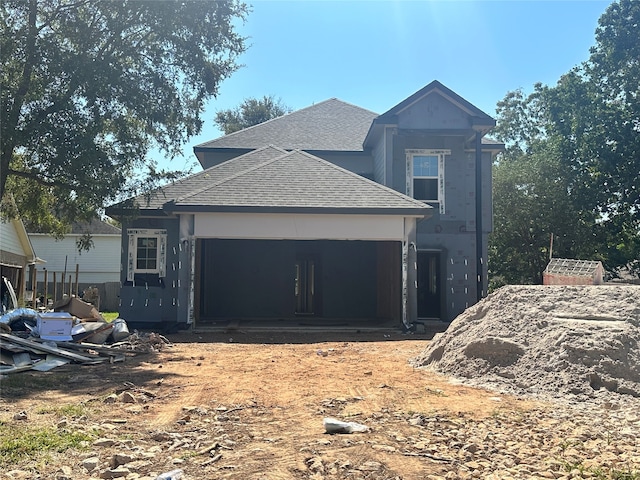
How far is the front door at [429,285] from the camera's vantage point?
1812cm

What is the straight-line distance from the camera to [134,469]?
4.47 meters

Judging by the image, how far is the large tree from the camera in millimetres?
11555

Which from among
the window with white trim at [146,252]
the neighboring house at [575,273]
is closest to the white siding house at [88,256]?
the window with white trim at [146,252]

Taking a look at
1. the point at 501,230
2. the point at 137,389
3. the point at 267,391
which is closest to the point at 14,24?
the point at 137,389

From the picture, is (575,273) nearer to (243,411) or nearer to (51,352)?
(243,411)

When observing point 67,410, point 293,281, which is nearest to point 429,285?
point 293,281

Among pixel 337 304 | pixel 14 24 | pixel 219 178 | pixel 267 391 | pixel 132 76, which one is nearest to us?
pixel 267 391

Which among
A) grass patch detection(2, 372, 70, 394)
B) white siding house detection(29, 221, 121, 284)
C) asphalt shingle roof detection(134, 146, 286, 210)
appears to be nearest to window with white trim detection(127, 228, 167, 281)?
asphalt shingle roof detection(134, 146, 286, 210)

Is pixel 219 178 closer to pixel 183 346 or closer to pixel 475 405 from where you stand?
pixel 183 346

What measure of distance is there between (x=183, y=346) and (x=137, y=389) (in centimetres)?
478

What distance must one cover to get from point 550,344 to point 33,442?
669 centimetres

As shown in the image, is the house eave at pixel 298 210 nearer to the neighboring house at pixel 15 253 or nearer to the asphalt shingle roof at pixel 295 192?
the asphalt shingle roof at pixel 295 192

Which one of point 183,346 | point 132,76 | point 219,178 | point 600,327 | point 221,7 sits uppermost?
point 221,7

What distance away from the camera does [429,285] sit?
18.4 meters
